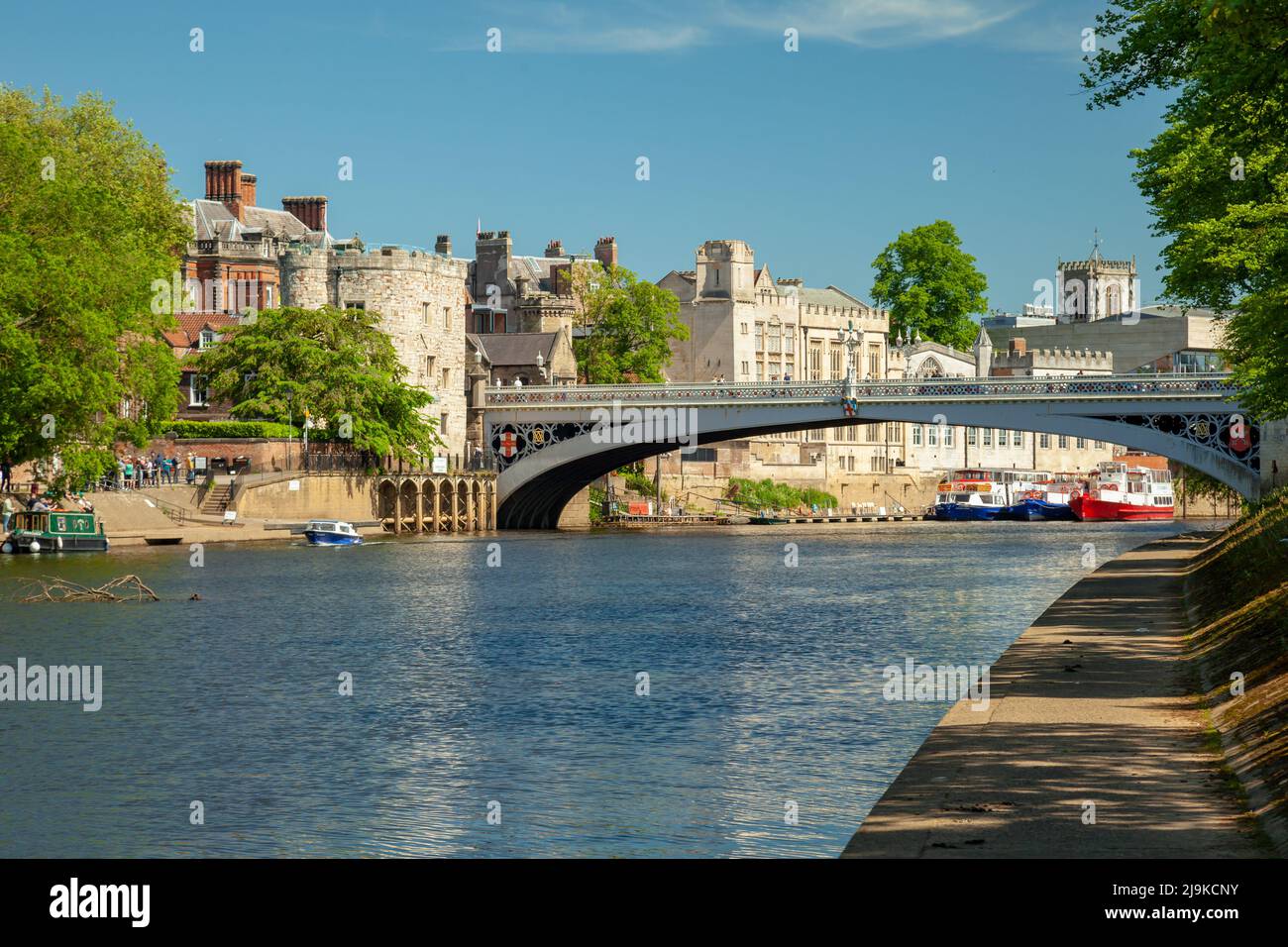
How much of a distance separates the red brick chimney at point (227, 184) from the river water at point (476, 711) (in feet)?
193

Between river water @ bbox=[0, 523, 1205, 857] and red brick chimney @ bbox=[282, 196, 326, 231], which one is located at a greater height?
red brick chimney @ bbox=[282, 196, 326, 231]

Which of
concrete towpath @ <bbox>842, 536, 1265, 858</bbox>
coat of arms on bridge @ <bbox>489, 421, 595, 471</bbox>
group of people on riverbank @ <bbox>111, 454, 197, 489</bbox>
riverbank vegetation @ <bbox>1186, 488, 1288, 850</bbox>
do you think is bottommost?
concrete towpath @ <bbox>842, 536, 1265, 858</bbox>

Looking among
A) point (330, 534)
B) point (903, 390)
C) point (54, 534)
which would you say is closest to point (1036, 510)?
point (903, 390)

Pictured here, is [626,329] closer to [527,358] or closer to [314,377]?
[527,358]

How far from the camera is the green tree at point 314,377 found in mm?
84000

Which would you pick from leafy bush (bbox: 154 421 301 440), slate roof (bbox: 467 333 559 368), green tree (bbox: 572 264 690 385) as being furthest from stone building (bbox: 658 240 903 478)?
leafy bush (bbox: 154 421 301 440)

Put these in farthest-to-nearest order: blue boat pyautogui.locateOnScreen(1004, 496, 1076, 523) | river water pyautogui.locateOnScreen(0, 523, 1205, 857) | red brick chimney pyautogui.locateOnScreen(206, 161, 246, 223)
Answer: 1. blue boat pyautogui.locateOnScreen(1004, 496, 1076, 523)
2. red brick chimney pyautogui.locateOnScreen(206, 161, 246, 223)
3. river water pyautogui.locateOnScreen(0, 523, 1205, 857)

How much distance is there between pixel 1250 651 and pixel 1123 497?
316 ft

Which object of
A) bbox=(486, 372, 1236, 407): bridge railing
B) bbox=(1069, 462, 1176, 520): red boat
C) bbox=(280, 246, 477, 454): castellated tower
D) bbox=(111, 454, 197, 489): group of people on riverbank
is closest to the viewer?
bbox=(111, 454, 197, 489): group of people on riverbank

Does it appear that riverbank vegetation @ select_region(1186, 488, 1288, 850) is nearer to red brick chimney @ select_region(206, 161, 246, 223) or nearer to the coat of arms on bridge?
the coat of arms on bridge

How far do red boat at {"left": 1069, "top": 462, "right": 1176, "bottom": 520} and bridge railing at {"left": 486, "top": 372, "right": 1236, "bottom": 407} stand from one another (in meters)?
35.6

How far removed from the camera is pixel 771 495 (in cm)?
12581

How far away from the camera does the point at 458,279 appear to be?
99750 millimetres

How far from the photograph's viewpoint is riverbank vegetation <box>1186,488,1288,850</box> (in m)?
17.3
